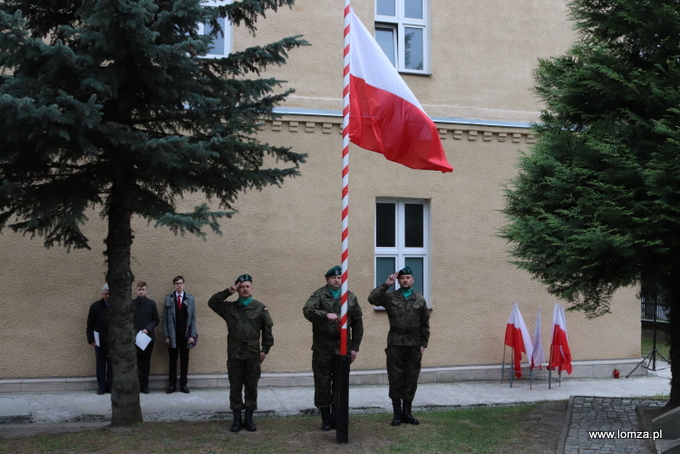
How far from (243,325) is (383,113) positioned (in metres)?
2.82

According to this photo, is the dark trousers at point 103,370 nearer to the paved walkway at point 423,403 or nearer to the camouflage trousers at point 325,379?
the paved walkway at point 423,403

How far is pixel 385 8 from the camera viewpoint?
472 inches

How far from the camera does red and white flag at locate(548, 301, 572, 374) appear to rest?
1145cm

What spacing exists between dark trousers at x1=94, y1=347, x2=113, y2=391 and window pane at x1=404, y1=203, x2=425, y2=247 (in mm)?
5052

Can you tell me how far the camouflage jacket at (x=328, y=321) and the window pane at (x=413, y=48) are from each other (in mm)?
5474

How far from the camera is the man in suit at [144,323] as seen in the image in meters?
10.2

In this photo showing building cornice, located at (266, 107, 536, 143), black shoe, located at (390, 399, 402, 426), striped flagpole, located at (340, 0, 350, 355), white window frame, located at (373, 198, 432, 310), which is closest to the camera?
striped flagpole, located at (340, 0, 350, 355)

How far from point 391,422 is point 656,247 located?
347cm

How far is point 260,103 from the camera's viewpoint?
295 inches

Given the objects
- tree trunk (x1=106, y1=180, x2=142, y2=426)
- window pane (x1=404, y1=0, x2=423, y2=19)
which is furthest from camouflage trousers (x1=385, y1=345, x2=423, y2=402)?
window pane (x1=404, y1=0, x2=423, y2=19)

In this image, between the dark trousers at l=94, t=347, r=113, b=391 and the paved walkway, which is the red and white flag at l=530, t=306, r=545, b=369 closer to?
the paved walkway

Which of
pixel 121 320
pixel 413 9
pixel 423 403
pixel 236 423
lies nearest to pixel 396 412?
pixel 236 423

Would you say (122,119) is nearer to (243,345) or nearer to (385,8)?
(243,345)

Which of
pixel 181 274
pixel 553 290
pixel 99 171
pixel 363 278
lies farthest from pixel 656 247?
pixel 181 274
